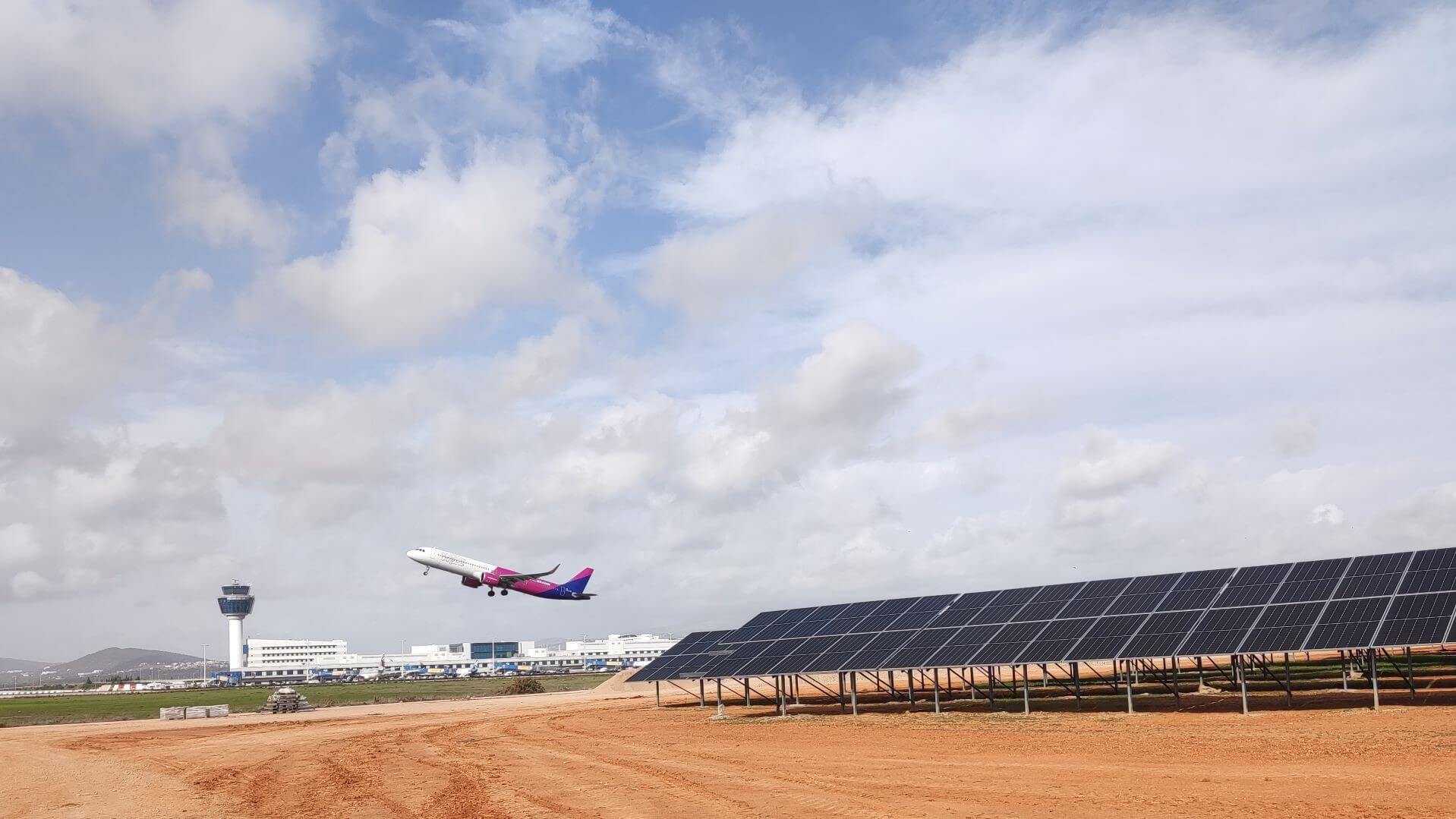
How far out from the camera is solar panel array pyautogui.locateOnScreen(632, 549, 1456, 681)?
40.1m

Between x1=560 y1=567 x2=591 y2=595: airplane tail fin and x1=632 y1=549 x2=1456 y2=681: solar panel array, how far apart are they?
1837 inches

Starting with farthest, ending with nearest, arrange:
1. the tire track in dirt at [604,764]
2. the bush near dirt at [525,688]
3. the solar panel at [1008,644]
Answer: the bush near dirt at [525,688]
the solar panel at [1008,644]
the tire track in dirt at [604,764]

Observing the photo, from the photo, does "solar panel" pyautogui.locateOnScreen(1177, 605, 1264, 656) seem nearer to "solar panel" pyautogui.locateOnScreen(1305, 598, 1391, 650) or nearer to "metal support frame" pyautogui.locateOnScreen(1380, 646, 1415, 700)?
"solar panel" pyautogui.locateOnScreen(1305, 598, 1391, 650)

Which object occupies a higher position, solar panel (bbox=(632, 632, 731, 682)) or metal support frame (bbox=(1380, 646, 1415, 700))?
solar panel (bbox=(632, 632, 731, 682))

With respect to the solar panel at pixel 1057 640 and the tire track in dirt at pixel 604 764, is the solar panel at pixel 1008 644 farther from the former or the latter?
the tire track in dirt at pixel 604 764

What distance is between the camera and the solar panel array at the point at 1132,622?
40.1 metres

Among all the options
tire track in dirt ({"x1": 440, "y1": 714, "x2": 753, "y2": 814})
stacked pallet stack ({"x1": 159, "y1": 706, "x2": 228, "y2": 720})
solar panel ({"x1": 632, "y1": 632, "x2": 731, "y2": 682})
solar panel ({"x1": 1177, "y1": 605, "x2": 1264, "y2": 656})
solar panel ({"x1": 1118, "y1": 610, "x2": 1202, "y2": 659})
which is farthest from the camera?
stacked pallet stack ({"x1": 159, "y1": 706, "x2": 228, "y2": 720})

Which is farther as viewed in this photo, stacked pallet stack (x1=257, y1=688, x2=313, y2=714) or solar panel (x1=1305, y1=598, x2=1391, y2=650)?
stacked pallet stack (x1=257, y1=688, x2=313, y2=714)

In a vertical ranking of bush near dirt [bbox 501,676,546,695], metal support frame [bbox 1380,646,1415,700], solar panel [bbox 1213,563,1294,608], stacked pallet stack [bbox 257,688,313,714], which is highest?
solar panel [bbox 1213,563,1294,608]

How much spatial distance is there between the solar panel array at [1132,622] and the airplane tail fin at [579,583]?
46665mm

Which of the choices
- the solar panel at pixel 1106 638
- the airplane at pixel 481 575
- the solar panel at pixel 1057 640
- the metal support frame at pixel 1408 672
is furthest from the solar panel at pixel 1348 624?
the airplane at pixel 481 575

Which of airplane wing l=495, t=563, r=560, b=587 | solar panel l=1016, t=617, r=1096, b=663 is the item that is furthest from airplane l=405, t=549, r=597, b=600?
solar panel l=1016, t=617, r=1096, b=663

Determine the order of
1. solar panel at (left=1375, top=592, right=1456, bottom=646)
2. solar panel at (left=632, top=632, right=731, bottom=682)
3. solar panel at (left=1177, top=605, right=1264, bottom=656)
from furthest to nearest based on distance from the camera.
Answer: solar panel at (left=632, top=632, right=731, bottom=682), solar panel at (left=1177, top=605, right=1264, bottom=656), solar panel at (left=1375, top=592, right=1456, bottom=646)

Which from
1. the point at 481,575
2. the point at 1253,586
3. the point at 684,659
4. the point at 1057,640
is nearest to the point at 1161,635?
the point at 1057,640
